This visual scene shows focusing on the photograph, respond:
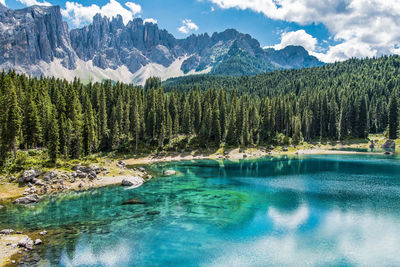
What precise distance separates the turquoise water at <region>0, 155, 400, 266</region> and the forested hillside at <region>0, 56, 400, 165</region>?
2687cm

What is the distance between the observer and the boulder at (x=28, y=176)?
52.2 metres

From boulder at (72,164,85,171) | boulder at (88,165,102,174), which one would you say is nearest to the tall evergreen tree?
boulder at (88,165,102,174)

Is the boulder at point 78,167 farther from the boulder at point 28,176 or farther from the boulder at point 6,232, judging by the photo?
the boulder at point 6,232

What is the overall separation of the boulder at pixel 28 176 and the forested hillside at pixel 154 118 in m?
7.72

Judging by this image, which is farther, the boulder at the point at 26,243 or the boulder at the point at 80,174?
the boulder at the point at 80,174

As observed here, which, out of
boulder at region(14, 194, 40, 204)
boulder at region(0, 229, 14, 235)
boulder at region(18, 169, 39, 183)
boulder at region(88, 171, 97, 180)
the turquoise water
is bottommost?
the turquoise water

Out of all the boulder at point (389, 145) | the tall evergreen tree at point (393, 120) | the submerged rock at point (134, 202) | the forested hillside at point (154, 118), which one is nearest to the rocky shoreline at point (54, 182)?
the forested hillside at point (154, 118)

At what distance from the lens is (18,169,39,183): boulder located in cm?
5222

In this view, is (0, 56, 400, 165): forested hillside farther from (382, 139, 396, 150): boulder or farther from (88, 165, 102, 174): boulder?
(382, 139, 396, 150): boulder

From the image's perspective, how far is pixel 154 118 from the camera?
10738cm

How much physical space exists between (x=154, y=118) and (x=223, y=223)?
7560 centimetres

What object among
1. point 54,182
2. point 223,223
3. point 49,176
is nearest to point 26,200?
point 54,182

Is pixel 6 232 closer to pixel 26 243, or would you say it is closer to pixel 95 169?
pixel 26 243

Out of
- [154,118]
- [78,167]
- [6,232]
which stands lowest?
[6,232]
